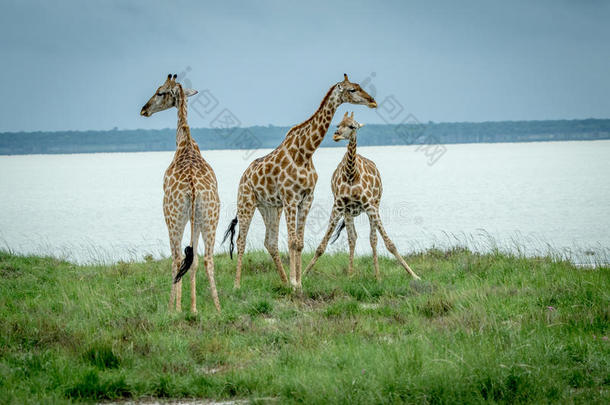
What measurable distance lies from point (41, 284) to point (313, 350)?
5.95 meters

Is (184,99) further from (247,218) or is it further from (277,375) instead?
(277,375)

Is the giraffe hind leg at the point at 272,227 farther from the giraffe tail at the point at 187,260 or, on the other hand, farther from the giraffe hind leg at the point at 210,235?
the giraffe tail at the point at 187,260

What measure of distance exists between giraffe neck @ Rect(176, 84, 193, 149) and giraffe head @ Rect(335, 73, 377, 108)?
2.40 metres

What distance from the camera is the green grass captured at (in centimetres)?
631

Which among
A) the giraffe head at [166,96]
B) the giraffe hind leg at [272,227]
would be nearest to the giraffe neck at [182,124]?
the giraffe head at [166,96]

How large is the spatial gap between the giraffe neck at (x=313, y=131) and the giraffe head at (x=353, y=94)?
0.37 feet

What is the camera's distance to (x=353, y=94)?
34.3ft

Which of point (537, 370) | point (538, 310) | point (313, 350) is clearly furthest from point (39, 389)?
point (538, 310)

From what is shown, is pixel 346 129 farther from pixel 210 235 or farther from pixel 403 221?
pixel 403 221

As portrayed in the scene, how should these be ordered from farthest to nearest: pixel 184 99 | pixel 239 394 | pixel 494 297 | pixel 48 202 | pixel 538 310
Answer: pixel 48 202
pixel 184 99
pixel 494 297
pixel 538 310
pixel 239 394

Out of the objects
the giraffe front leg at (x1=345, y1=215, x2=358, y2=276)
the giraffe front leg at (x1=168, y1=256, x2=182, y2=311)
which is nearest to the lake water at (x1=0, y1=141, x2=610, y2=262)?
the giraffe front leg at (x1=345, y1=215, x2=358, y2=276)

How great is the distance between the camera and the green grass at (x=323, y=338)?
20.7 feet

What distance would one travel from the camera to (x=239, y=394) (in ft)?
21.1

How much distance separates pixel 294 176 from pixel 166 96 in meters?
2.32
